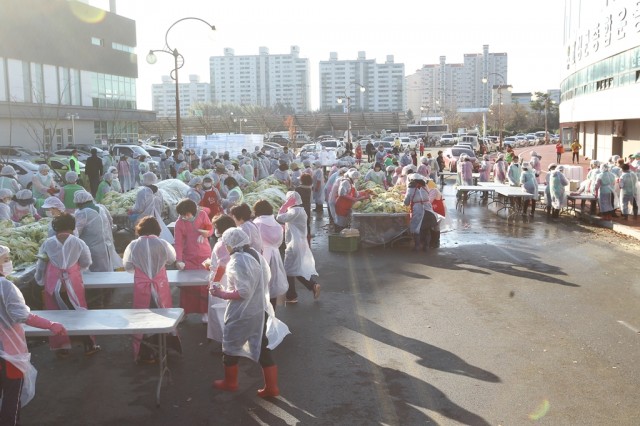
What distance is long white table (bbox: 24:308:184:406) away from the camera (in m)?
6.52

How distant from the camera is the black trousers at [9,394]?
19.1 feet

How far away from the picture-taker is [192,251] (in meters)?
9.05

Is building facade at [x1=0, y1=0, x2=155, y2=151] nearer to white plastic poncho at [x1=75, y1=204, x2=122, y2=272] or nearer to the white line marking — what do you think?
white plastic poncho at [x1=75, y1=204, x2=122, y2=272]

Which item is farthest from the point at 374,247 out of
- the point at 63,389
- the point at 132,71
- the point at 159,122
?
the point at 159,122

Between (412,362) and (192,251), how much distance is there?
3274 millimetres

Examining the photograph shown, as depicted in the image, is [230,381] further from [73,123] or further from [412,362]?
[73,123]

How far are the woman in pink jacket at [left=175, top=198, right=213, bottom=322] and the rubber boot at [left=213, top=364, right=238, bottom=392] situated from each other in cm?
208

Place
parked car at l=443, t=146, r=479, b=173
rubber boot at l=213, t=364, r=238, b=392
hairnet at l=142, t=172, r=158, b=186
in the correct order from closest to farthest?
rubber boot at l=213, t=364, r=238, b=392
hairnet at l=142, t=172, r=158, b=186
parked car at l=443, t=146, r=479, b=173

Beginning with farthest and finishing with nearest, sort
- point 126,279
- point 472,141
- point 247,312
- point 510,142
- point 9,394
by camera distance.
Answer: point 510,142 < point 472,141 < point 126,279 < point 247,312 < point 9,394

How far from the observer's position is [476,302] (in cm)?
1062

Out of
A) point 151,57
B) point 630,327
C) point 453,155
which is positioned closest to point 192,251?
point 630,327

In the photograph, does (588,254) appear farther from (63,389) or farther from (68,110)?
(68,110)

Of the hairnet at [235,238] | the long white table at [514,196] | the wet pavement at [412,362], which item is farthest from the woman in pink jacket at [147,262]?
the long white table at [514,196]

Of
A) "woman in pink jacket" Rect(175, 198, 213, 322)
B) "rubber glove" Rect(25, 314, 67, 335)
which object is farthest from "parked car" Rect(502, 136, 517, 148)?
"rubber glove" Rect(25, 314, 67, 335)
